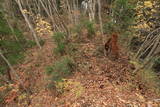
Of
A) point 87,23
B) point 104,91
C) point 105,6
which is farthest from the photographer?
point 105,6

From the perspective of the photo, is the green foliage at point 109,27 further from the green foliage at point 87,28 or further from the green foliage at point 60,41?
the green foliage at point 60,41

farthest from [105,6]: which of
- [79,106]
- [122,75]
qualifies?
[79,106]

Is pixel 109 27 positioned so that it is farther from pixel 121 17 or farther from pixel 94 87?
pixel 94 87

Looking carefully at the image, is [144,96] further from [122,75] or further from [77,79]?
[77,79]

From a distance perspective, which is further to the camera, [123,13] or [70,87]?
[123,13]

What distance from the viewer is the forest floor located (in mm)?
4668

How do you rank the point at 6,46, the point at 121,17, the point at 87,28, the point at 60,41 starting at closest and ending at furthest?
the point at 6,46 < the point at 121,17 < the point at 60,41 < the point at 87,28

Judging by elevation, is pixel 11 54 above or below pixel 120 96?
above

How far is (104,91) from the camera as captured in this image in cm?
508

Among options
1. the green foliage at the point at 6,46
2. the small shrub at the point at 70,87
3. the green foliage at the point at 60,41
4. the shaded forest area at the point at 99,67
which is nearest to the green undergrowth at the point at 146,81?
the shaded forest area at the point at 99,67

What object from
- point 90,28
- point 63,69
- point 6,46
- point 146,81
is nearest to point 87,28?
point 90,28

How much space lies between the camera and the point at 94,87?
5.32 metres

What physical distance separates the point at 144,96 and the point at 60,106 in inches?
130

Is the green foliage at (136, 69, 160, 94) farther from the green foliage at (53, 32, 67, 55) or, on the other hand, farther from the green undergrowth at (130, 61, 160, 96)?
the green foliage at (53, 32, 67, 55)
